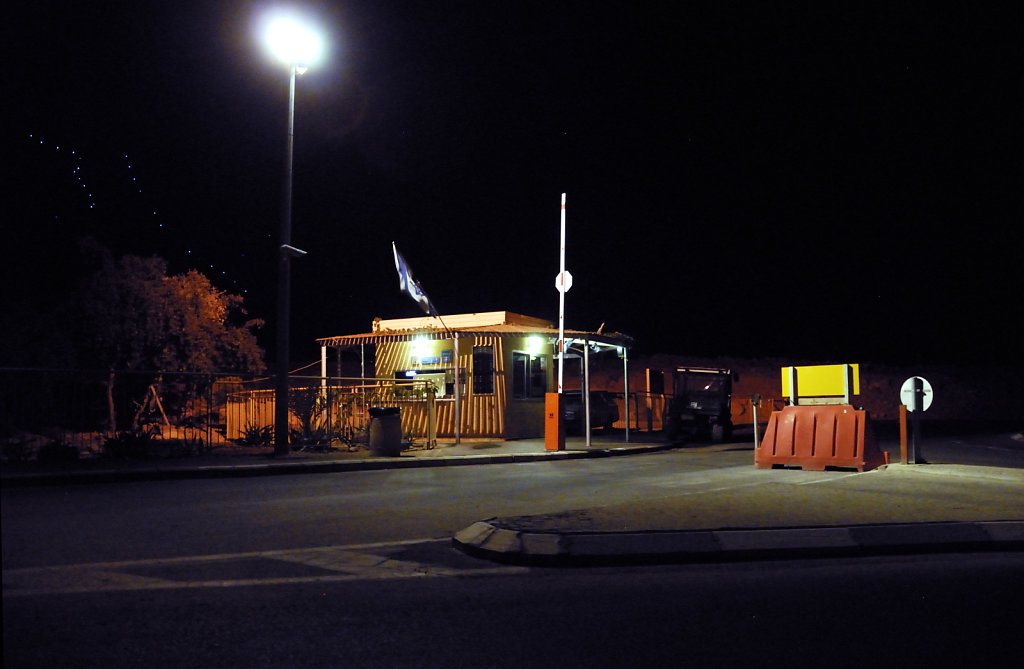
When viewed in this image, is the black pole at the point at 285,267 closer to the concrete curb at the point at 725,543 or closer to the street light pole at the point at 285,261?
the street light pole at the point at 285,261

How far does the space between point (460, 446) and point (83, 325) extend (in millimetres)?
17238

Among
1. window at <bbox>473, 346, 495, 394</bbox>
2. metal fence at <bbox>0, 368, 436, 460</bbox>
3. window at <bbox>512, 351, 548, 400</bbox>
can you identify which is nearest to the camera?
metal fence at <bbox>0, 368, 436, 460</bbox>

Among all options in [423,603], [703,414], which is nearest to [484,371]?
[703,414]

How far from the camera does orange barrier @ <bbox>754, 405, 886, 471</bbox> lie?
13711mm

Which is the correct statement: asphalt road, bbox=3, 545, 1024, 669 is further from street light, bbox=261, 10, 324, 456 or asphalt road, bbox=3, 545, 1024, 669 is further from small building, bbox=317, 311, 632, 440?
small building, bbox=317, 311, 632, 440

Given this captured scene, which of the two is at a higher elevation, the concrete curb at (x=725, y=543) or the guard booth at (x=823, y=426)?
the guard booth at (x=823, y=426)

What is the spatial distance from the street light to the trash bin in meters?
1.96

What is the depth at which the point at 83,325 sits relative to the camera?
98.7ft

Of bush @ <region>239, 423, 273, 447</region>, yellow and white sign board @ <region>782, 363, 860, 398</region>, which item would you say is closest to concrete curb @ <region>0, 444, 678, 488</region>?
bush @ <region>239, 423, 273, 447</region>

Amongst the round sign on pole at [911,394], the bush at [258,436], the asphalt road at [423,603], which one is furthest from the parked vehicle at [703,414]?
the asphalt road at [423,603]

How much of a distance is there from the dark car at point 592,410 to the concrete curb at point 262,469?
25.1ft

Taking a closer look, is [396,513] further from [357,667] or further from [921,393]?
[921,393]

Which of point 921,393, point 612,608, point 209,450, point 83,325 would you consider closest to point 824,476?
point 921,393

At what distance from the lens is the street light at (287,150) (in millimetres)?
16609
